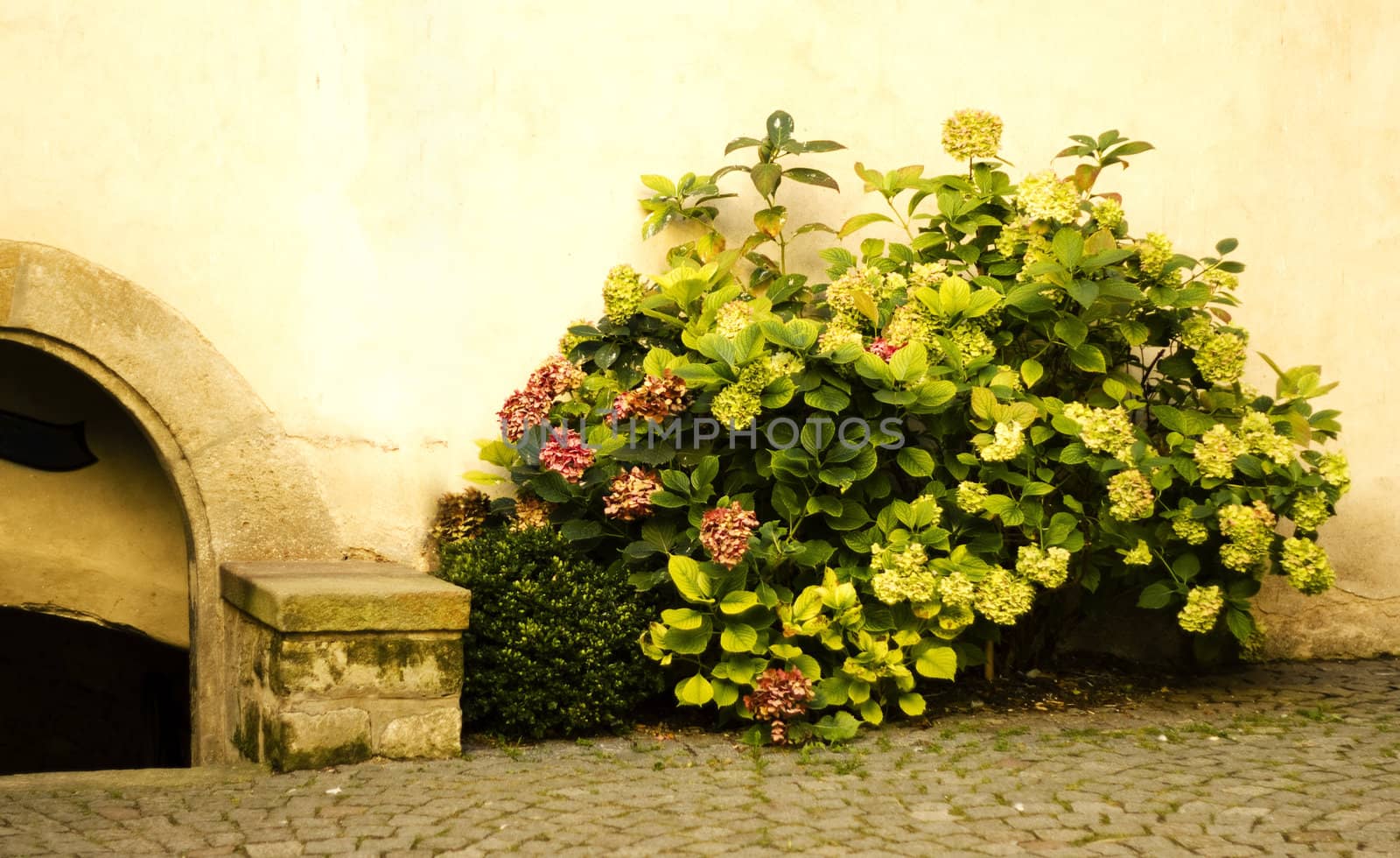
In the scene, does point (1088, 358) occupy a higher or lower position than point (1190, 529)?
higher

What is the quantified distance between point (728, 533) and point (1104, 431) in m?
1.30

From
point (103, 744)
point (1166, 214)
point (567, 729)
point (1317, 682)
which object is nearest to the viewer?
point (567, 729)

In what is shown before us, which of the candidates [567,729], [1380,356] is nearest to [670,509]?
[567,729]

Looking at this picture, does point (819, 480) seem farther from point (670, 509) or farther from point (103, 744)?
point (103, 744)

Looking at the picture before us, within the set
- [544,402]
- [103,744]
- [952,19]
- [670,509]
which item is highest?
[952,19]

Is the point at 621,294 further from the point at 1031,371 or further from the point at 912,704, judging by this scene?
the point at 912,704

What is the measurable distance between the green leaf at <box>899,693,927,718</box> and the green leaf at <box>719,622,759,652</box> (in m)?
0.58

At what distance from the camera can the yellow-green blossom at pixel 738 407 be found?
13.8 feet

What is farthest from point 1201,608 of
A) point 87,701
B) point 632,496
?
point 87,701

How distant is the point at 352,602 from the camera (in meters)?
3.83

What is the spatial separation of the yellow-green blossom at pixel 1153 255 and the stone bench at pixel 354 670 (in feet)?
8.37

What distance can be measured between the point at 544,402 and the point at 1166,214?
2729 mm

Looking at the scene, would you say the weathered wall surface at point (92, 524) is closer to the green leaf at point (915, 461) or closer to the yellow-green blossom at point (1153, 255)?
the green leaf at point (915, 461)

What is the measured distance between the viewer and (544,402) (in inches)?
182
